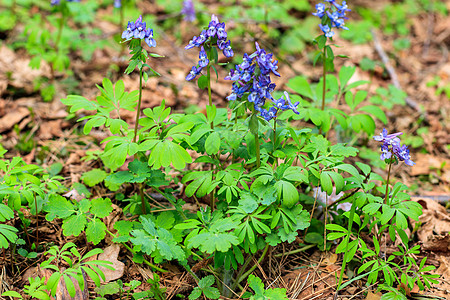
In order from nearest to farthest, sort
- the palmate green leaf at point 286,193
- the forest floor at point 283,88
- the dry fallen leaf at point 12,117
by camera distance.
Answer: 1. the palmate green leaf at point 286,193
2. the forest floor at point 283,88
3. the dry fallen leaf at point 12,117

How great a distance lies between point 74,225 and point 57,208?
0.18 meters

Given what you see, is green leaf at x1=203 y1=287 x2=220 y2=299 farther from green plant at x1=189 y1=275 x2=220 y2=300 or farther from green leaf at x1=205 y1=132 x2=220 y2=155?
green leaf at x1=205 y1=132 x2=220 y2=155

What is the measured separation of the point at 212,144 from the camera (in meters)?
2.42

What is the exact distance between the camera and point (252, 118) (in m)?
2.35

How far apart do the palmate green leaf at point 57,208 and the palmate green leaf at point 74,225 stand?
0.04 metres

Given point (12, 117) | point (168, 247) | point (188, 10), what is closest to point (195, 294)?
point (168, 247)

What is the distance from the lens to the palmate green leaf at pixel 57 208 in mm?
2514

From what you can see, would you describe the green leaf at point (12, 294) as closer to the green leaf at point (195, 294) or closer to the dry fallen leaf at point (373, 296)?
the green leaf at point (195, 294)

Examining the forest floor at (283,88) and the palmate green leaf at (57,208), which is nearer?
the palmate green leaf at (57,208)

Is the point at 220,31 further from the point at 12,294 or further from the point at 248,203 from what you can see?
the point at 12,294

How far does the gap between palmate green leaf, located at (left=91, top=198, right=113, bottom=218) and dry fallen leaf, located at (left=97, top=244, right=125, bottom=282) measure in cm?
31

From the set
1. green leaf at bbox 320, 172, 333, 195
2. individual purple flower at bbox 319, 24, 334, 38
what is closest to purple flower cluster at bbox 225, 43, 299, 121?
green leaf at bbox 320, 172, 333, 195

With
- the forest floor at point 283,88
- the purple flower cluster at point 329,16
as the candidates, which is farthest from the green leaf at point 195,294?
the purple flower cluster at point 329,16

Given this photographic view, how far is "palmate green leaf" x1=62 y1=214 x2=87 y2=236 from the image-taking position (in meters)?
2.46
